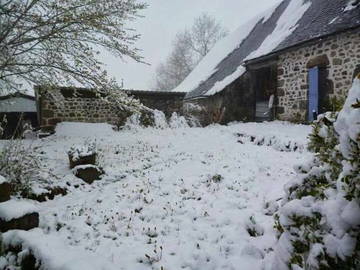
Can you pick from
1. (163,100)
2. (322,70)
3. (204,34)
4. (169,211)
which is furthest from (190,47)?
(169,211)

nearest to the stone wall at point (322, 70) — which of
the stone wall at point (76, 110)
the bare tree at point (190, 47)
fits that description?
the stone wall at point (76, 110)

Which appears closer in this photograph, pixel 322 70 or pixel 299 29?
pixel 322 70

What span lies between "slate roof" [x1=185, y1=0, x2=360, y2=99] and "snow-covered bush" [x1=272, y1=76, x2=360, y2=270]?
7.98 m

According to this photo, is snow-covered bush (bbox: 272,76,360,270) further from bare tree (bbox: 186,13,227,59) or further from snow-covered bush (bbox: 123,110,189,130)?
bare tree (bbox: 186,13,227,59)

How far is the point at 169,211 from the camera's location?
14.6ft

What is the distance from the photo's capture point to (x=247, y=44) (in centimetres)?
1730

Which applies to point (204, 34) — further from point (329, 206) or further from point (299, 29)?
point (329, 206)

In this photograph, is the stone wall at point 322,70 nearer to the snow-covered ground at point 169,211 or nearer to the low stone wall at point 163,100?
the snow-covered ground at point 169,211

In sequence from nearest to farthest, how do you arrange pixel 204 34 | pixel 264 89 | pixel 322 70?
pixel 322 70 < pixel 264 89 < pixel 204 34

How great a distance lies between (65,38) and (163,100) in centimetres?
1042

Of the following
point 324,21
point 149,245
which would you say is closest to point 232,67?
point 324,21

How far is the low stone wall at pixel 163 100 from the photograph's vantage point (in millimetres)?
16062

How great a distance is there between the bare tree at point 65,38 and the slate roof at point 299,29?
21.4 ft

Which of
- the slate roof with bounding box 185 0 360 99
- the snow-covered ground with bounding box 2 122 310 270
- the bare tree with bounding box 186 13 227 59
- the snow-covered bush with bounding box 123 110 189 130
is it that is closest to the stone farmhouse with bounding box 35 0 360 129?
the slate roof with bounding box 185 0 360 99
